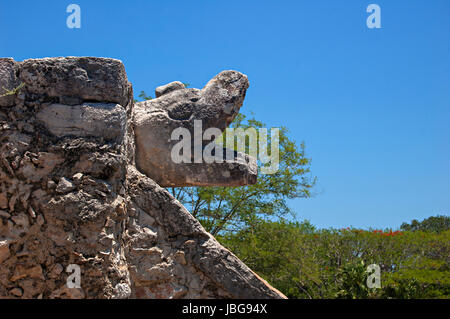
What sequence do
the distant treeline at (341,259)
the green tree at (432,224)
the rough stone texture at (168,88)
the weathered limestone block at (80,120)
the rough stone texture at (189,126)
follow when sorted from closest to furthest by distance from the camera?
the weathered limestone block at (80,120) → the rough stone texture at (189,126) → the rough stone texture at (168,88) → the distant treeline at (341,259) → the green tree at (432,224)

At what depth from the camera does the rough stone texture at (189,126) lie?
399 centimetres

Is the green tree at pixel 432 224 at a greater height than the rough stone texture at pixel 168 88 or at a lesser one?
lesser

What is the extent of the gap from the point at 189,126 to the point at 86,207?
1.15 metres

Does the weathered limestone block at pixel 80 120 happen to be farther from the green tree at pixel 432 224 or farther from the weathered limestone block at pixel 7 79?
the green tree at pixel 432 224

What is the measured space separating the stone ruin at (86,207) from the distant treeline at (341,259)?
381 inches

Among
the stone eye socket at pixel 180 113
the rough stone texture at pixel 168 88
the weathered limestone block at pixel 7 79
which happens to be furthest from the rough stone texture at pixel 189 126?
the weathered limestone block at pixel 7 79

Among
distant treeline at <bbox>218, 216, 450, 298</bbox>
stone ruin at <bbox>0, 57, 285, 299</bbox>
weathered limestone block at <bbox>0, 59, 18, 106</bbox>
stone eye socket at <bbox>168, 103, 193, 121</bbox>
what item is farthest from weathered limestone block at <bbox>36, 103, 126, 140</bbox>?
distant treeline at <bbox>218, 216, 450, 298</bbox>

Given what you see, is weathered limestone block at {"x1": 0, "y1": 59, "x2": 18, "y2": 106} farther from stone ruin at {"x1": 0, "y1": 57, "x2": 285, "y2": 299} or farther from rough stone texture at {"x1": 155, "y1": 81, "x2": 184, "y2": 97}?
rough stone texture at {"x1": 155, "y1": 81, "x2": 184, "y2": 97}

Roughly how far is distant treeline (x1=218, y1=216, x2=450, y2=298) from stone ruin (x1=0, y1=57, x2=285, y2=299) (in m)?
9.67

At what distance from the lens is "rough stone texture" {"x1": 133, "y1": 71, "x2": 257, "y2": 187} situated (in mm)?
3988

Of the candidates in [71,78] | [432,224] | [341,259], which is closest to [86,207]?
[71,78]
